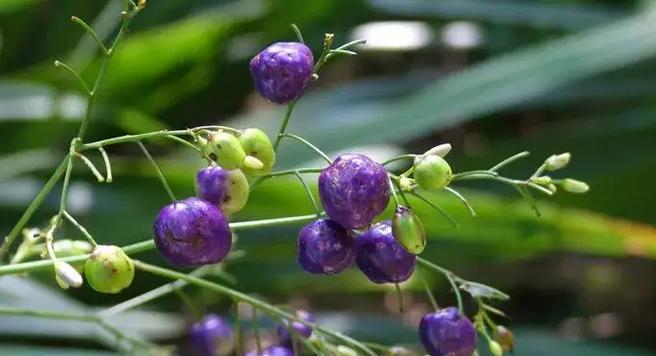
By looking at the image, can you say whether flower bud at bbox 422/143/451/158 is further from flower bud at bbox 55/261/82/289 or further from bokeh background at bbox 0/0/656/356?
bokeh background at bbox 0/0/656/356

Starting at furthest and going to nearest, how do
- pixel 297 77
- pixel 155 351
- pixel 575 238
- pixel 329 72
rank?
pixel 329 72
pixel 575 238
pixel 155 351
pixel 297 77

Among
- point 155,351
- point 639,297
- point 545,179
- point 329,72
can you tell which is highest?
point 545,179

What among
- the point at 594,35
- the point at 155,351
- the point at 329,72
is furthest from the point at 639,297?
the point at 155,351

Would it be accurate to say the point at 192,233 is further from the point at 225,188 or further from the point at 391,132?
the point at 391,132

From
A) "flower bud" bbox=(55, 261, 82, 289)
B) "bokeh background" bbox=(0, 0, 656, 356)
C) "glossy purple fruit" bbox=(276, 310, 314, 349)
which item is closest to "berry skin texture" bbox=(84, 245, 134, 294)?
"flower bud" bbox=(55, 261, 82, 289)

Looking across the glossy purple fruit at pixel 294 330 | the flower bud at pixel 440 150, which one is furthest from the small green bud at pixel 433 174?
the glossy purple fruit at pixel 294 330

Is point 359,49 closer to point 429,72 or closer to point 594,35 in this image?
point 429,72

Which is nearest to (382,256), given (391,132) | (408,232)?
(408,232)
